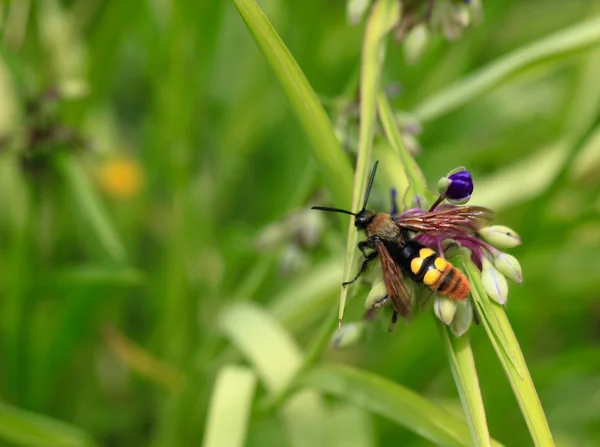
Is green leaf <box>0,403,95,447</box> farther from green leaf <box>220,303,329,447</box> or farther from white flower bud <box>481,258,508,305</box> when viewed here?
white flower bud <box>481,258,508,305</box>

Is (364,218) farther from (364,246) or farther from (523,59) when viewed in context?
(523,59)

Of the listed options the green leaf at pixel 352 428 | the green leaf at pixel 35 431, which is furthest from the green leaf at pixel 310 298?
the green leaf at pixel 35 431

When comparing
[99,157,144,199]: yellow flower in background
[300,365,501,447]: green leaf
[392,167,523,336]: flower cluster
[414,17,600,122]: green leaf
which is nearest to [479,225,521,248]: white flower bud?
[392,167,523,336]: flower cluster

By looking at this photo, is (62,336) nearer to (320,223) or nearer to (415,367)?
(320,223)

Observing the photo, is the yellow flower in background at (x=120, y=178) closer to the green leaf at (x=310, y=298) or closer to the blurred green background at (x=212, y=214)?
the blurred green background at (x=212, y=214)

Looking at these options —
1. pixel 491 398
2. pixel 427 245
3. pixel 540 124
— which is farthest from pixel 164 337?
pixel 540 124

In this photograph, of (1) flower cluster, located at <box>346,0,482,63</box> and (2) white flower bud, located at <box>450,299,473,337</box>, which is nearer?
(2) white flower bud, located at <box>450,299,473,337</box>
